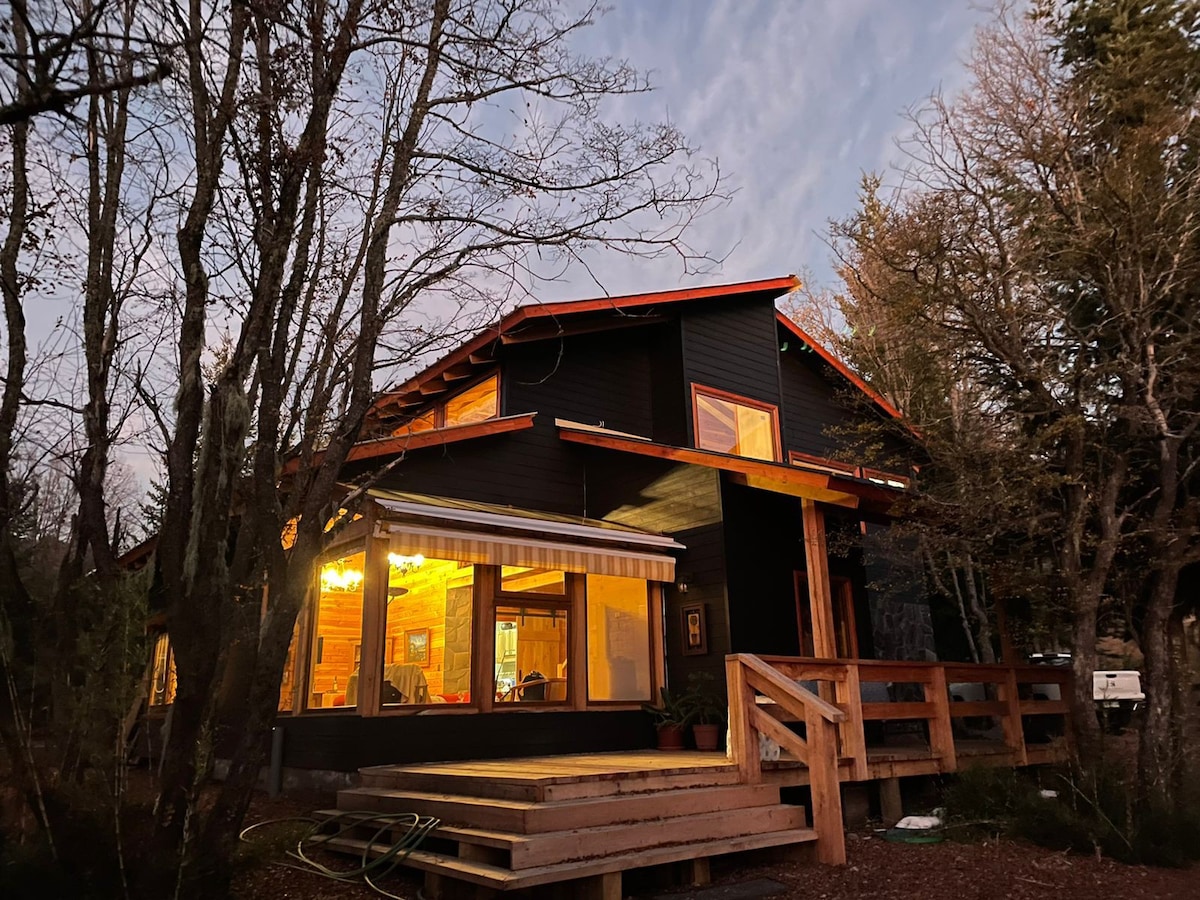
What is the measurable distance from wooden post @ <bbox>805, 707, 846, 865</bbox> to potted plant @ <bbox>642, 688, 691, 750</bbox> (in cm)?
284

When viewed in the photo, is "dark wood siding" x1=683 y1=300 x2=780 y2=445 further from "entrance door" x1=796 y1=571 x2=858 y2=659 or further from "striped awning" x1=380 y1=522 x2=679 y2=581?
A: "entrance door" x1=796 y1=571 x2=858 y2=659

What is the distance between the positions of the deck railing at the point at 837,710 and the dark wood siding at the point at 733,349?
4581 mm

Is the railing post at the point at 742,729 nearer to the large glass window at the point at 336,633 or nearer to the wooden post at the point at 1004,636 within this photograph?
the large glass window at the point at 336,633

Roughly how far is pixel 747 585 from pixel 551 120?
5556 millimetres

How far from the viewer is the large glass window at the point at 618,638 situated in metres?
9.31

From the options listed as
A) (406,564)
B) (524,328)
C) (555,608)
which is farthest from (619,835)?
(524,328)

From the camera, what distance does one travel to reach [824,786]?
5.82 m

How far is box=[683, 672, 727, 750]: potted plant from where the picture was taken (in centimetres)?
835

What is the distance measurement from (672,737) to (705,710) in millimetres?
467

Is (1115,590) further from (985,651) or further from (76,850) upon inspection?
(76,850)

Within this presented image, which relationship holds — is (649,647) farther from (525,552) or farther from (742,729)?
(742,729)

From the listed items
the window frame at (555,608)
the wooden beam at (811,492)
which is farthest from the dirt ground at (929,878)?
the wooden beam at (811,492)

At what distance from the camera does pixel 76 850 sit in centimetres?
349

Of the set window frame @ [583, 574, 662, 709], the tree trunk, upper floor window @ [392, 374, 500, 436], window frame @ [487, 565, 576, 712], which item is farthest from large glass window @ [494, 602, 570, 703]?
the tree trunk
